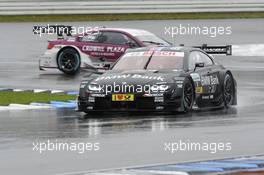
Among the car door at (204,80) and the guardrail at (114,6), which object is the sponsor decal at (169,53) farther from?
the guardrail at (114,6)

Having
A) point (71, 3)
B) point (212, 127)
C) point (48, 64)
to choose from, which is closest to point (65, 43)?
point (48, 64)

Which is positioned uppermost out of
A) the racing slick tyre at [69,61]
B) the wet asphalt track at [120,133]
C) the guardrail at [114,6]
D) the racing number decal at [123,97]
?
the guardrail at [114,6]

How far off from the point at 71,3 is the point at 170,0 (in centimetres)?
460

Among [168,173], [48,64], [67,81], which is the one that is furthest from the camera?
[48,64]

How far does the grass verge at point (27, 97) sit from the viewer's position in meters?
18.2

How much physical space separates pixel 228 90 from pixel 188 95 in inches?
67.4

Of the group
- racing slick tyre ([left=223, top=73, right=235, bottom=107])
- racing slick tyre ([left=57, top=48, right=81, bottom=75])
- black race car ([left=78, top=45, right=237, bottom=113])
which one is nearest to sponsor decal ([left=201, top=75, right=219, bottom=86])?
black race car ([left=78, top=45, right=237, bottom=113])

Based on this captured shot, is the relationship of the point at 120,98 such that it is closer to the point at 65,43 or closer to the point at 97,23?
the point at 65,43

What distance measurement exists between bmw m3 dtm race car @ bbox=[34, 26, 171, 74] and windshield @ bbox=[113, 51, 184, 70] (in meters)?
7.48

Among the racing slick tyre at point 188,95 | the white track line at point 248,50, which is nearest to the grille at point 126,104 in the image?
the racing slick tyre at point 188,95

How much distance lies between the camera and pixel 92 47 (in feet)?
81.3

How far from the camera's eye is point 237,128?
1353cm

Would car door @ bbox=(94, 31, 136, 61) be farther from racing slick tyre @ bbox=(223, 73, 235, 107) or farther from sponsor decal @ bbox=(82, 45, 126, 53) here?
racing slick tyre @ bbox=(223, 73, 235, 107)

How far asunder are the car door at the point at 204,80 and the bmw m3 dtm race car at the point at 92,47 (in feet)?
23.7
